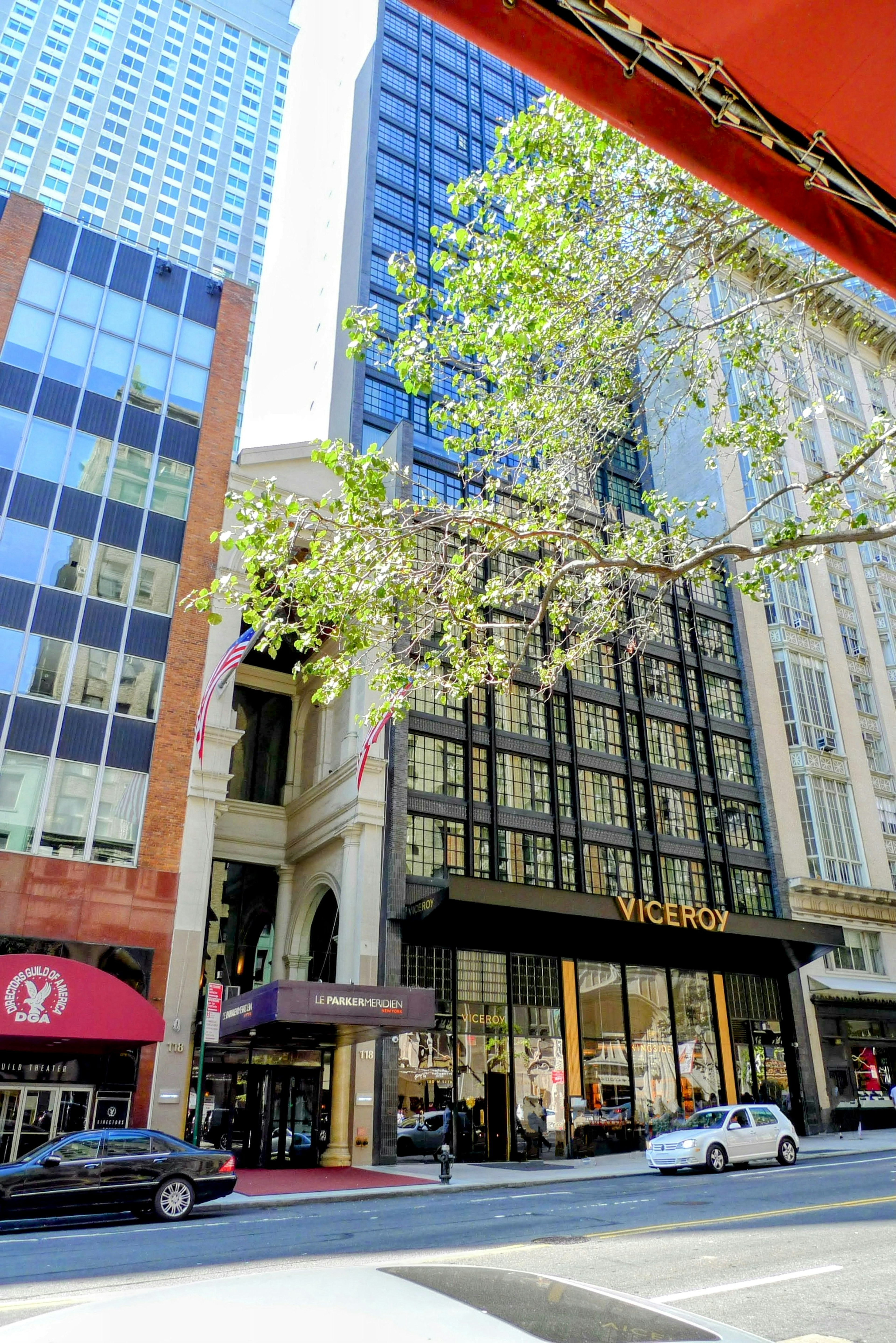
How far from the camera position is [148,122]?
100 m

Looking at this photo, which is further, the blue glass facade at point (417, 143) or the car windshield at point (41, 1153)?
the blue glass facade at point (417, 143)

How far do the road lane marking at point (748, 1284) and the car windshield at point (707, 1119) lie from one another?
1304 centimetres

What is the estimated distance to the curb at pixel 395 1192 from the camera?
1648 centimetres

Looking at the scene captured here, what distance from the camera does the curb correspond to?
54.1 ft

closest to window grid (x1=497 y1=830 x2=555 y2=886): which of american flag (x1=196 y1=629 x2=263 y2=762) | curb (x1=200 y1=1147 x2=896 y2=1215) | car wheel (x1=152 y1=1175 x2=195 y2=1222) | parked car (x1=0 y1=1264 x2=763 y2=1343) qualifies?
curb (x1=200 y1=1147 x2=896 y2=1215)

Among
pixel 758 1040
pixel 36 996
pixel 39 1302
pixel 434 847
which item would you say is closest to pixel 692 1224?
pixel 39 1302

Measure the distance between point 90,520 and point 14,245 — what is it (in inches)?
370

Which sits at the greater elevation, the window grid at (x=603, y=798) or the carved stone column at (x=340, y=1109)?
the window grid at (x=603, y=798)

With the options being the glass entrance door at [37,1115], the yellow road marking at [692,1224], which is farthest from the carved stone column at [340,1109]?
the yellow road marking at [692,1224]

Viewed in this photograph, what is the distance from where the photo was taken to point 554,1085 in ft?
A: 92.9

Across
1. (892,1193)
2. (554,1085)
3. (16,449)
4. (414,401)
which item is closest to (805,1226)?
(892,1193)

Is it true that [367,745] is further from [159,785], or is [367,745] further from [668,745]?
[668,745]

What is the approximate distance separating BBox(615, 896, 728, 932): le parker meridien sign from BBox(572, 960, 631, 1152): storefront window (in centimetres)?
255

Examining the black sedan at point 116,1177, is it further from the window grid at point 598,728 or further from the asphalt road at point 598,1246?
the window grid at point 598,728
